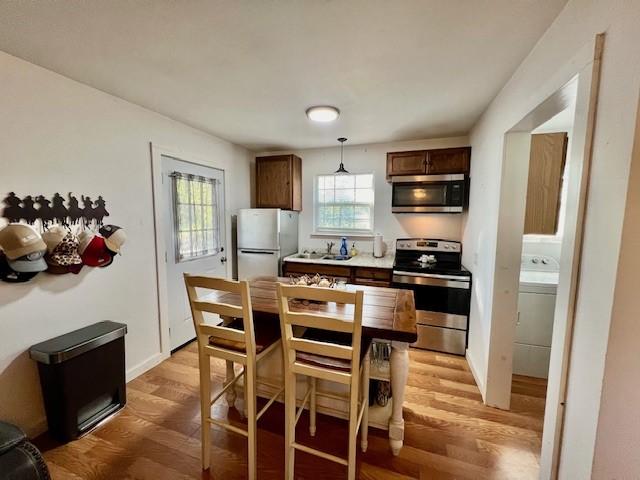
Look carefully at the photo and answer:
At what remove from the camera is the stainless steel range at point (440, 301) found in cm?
282

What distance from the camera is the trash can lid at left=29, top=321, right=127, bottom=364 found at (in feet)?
5.47

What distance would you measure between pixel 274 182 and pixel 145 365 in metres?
2.52

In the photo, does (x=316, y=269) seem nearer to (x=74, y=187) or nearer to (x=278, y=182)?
(x=278, y=182)

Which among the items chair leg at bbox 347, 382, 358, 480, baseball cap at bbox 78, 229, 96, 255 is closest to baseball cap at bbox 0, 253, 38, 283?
baseball cap at bbox 78, 229, 96, 255

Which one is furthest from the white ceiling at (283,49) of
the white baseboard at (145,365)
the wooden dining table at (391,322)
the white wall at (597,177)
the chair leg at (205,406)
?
the white baseboard at (145,365)

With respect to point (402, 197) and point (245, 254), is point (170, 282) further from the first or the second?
point (402, 197)

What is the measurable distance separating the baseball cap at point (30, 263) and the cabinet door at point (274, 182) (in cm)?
244

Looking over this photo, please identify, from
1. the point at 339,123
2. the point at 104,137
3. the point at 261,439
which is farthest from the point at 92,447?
the point at 339,123

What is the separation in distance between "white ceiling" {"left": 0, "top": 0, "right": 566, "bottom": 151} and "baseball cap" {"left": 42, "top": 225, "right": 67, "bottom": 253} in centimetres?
105

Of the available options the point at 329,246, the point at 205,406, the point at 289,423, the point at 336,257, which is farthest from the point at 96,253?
the point at 329,246

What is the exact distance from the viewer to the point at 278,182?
148 inches

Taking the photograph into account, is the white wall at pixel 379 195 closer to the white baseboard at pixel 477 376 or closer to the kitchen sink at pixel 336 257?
the kitchen sink at pixel 336 257

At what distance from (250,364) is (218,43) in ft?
5.76

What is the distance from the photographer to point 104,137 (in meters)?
2.13
